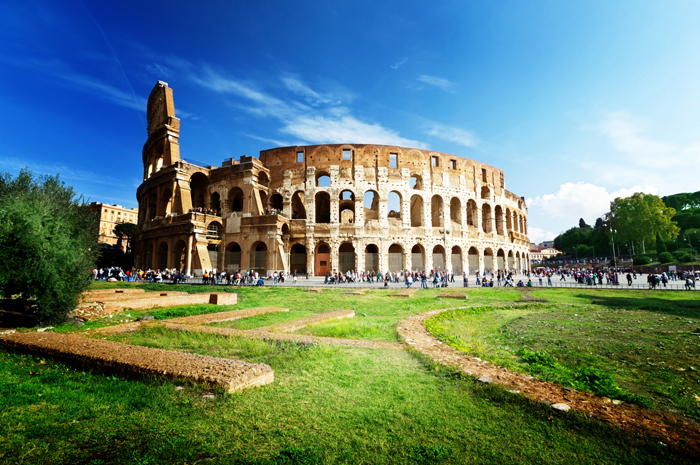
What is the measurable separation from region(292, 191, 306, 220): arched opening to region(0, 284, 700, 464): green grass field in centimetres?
2998

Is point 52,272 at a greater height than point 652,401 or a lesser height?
greater

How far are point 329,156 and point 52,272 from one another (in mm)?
28491

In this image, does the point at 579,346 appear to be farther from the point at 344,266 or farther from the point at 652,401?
the point at 344,266

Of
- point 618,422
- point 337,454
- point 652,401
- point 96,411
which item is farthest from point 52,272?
point 652,401

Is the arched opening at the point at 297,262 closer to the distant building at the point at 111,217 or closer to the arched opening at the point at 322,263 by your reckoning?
the arched opening at the point at 322,263

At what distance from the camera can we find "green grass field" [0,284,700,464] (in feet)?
8.36

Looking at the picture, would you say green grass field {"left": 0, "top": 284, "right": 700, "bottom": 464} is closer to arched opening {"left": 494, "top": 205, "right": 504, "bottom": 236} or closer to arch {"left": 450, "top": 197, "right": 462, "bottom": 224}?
arch {"left": 450, "top": 197, "right": 462, "bottom": 224}

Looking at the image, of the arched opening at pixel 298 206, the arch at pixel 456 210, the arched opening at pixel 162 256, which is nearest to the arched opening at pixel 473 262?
the arch at pixel 456 210

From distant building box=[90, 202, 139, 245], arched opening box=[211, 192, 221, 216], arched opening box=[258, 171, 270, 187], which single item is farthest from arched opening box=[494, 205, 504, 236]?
distant building box=[90, 202, 139, 245]

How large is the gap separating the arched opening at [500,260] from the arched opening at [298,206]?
23.3m

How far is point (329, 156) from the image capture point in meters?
34.5

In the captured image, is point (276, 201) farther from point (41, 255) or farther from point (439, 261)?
point (41, 255)

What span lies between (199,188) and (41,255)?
102 feet

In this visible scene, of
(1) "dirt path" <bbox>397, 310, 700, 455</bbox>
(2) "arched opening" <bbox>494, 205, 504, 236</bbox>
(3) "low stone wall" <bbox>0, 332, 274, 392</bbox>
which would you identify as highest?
(2) "arched opening" <bbox>494, 205, 504, 236</bbox>
